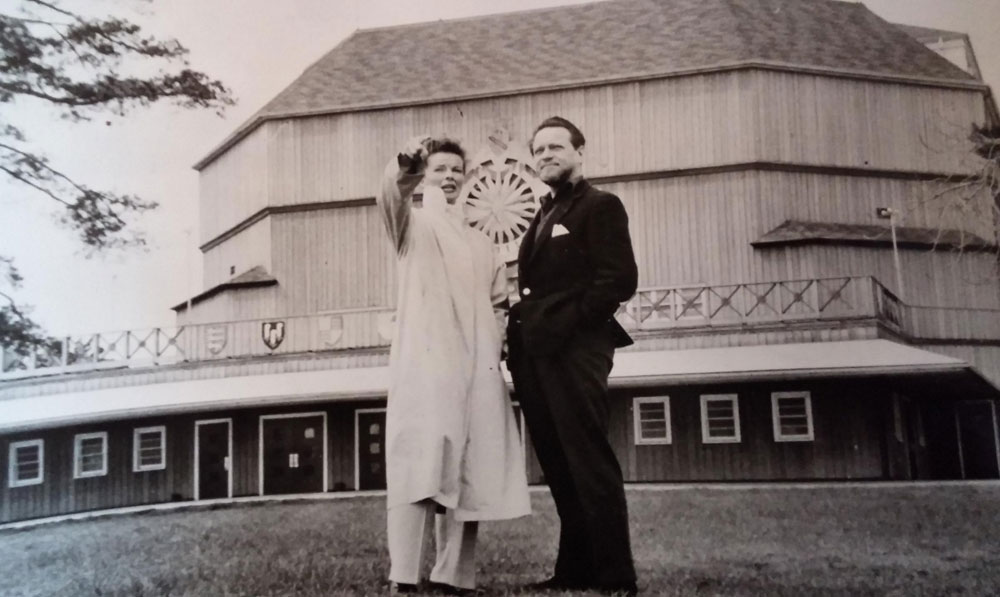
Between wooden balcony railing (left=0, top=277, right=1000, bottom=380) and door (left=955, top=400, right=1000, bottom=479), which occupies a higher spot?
wooden balcony railing (left=0, top=277, right=1000, bottom=380)

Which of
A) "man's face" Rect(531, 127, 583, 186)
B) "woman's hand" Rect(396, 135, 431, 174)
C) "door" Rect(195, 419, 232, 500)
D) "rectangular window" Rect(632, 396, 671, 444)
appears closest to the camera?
"woman's hand" Rect(396, 135, 431, 174)

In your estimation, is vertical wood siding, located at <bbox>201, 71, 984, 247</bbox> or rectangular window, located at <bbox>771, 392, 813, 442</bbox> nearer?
vertical wood siding, located at <bbox>201, 71, 984, 247</bbox>

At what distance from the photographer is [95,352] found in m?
4.79

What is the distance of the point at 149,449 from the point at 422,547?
8.57 ft

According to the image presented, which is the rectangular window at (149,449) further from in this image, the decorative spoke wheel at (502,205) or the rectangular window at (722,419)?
the rectangular window at (722,419)

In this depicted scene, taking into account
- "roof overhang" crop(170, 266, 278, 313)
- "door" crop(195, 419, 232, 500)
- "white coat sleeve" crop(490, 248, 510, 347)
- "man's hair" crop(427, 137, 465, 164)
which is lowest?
"door" crop(195, 419, 232, 500)

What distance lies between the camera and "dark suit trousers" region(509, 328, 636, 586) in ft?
11.1

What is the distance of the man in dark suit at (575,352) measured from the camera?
3396 mm

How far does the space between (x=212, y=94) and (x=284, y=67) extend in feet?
1.16

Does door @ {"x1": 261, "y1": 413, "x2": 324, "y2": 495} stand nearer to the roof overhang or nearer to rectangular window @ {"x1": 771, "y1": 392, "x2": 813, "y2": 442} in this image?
the roof overhang

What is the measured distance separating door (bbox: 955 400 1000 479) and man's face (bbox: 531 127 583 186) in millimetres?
2033

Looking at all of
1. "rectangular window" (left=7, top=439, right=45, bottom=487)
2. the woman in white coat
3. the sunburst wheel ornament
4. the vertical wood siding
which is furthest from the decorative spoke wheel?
"rectangular window" (left=7, top=439, right=45, bottom=487)

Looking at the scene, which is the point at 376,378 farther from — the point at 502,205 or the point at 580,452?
the point at 580,452

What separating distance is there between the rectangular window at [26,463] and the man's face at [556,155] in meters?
2.59
